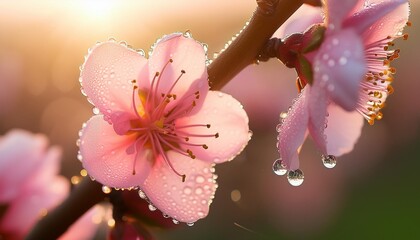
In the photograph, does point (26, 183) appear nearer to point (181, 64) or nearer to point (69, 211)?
point (69, 211)

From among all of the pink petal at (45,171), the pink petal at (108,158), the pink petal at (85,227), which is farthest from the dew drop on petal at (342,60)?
the pink petal at (45,171)

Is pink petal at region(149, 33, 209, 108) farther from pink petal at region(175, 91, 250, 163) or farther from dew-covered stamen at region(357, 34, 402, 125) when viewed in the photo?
dew-covered stamen at region(357, 34, 402, 125)

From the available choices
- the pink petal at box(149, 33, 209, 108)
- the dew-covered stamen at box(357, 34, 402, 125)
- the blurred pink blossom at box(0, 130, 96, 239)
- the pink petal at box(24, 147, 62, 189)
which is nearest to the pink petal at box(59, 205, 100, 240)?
the blurred pink blossom at box(0, 130, 96, 239)

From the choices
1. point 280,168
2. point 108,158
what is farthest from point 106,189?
point 280,168

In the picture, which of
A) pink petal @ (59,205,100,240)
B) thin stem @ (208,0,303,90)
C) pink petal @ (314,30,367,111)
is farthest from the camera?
pink petal @ (59,205,100,240)

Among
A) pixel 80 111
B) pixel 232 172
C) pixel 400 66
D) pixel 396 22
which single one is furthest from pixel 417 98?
pixel 396 22

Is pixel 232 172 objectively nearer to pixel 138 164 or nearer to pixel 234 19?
pixel 138 164
